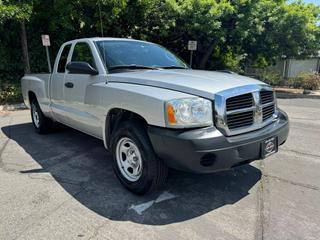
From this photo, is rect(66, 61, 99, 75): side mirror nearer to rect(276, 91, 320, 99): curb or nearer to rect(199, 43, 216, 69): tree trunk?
rect(276, 91, 320, 99): curb

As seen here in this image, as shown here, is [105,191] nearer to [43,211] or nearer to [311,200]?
[43,211]

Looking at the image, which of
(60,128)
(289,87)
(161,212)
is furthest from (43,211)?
(289,87)

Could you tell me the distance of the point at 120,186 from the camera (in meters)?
3.47

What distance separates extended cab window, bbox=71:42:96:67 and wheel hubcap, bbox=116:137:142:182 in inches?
48.9

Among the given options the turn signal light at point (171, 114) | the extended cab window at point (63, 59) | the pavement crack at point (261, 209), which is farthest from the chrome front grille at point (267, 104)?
the extended cab window at point (63, 59)

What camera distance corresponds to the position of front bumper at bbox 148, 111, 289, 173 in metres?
2.56

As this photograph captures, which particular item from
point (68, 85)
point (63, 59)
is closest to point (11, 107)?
point (63, 59)

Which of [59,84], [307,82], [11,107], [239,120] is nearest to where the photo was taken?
[239,120]

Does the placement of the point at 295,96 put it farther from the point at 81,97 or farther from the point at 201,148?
the point at 201,148

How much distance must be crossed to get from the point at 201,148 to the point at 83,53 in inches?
102

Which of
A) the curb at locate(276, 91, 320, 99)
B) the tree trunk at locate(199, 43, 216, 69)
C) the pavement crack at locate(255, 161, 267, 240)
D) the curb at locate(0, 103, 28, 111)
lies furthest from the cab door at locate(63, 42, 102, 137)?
the tree trunk at locate(199, 43, 216, 69)

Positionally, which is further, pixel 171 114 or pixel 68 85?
pixel 68 85

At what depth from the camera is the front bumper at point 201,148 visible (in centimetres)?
256

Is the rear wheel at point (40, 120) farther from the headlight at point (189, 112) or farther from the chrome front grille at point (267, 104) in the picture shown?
the chrome front grille at point (267, 104)
